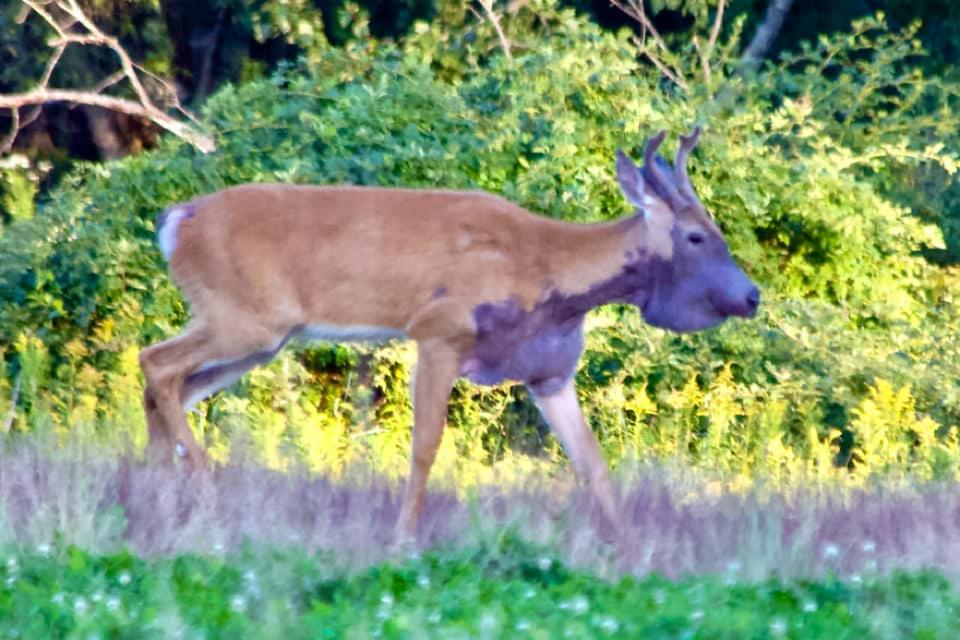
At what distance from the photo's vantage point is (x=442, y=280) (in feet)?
26.8

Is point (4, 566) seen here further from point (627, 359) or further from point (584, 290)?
point (627, 359)

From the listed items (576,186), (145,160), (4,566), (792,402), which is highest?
(145,160)

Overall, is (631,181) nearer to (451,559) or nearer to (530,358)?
(530,358)

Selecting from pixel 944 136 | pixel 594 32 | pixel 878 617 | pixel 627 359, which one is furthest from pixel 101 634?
pixel 944 136

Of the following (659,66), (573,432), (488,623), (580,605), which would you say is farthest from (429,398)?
(659,66)

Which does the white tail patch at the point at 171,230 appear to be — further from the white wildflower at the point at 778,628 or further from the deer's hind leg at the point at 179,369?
the white wildflower at the point at 778,628

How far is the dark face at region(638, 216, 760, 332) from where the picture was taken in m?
8.38

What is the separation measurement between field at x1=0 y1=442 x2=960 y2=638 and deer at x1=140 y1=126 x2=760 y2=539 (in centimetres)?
51

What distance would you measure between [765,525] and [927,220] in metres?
7.30

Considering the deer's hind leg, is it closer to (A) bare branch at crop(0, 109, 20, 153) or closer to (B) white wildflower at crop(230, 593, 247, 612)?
(B) white wildflower at crop(230, 593, 247, 612)

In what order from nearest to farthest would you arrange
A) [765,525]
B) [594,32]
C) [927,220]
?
[765,525] → [594,32] → [927,220]

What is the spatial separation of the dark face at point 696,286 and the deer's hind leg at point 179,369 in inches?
68.2

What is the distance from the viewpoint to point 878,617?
582 centimetres

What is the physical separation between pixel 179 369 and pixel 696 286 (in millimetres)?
2401
